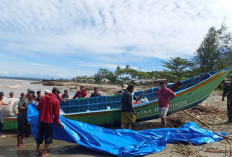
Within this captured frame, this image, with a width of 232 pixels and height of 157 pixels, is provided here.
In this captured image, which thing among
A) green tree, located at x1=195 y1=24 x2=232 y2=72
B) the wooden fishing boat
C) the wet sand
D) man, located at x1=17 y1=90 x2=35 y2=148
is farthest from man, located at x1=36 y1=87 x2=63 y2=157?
green tree, located at x1=195 y1=24 x2=232 y2=72

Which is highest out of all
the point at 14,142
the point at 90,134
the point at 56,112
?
the point at 56,112

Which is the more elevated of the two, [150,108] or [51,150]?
[150,108]

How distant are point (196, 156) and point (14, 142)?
5284mm

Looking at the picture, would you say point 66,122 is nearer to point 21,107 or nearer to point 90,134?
point 90,134

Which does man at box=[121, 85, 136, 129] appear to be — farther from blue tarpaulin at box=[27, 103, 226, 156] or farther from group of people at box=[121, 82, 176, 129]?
blue tarpaulin at box=[27, 103, 226, 156]

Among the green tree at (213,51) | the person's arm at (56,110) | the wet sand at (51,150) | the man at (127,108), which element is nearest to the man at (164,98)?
the man at (127,108)

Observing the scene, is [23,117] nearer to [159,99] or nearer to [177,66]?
[159,99]

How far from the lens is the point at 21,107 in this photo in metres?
5.31

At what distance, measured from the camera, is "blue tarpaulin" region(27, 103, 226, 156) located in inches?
189

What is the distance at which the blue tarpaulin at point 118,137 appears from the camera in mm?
4805

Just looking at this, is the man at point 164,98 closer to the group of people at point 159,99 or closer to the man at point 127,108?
the group of people at point 159,99

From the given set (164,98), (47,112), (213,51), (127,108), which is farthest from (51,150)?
(213,51)

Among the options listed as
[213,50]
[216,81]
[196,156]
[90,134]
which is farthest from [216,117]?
[213,50]

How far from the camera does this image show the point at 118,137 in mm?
5285
